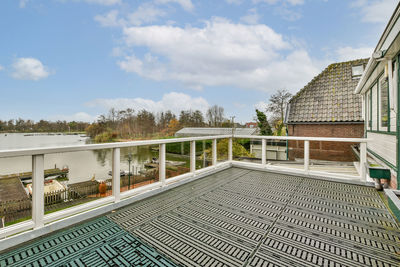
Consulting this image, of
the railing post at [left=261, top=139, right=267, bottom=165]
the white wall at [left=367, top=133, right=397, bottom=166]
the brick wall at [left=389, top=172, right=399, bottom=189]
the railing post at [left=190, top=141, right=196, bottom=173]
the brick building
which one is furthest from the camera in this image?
the brick building

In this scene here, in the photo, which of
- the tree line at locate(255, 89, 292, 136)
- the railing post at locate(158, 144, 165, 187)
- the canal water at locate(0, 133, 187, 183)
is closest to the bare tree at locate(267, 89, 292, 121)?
the tree line at locate(255, 89, 292, 136)

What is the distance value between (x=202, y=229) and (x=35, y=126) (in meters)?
6.35

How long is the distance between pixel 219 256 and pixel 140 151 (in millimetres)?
1695

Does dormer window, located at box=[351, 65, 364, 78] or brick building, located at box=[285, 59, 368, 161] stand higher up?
dormer window, located at box=[351, 65, 364, 78]

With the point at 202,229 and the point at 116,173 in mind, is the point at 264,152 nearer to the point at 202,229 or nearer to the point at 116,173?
the point at 202,229

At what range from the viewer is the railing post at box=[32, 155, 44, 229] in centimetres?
172

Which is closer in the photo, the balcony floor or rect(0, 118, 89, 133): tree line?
the balcony floor

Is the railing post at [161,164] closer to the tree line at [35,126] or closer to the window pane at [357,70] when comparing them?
the tree line at [35,126]

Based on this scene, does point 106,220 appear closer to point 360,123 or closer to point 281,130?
point 360,123

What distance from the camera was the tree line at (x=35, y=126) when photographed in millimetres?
4509

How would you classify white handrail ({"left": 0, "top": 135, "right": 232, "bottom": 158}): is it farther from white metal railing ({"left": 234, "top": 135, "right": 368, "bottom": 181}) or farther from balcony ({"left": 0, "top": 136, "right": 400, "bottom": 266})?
white metal railing ({"left": 234, "top": 135, "right": 368, "bottom": 181})

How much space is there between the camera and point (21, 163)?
1.66 meters

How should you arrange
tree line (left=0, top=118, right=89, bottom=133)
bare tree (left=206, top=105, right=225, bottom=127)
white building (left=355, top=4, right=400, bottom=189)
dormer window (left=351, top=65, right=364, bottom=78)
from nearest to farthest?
white building (left=355, top=4, right=400, bottom=189)
tree line (left=0, top=118, right=89, bottom=133)
dormer window (left=351, top=65, right=364, bottom=78)
bare tree (left=206, top=105, right=225, bottom=127)

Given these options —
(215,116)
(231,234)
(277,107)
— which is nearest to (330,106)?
(231,234)
